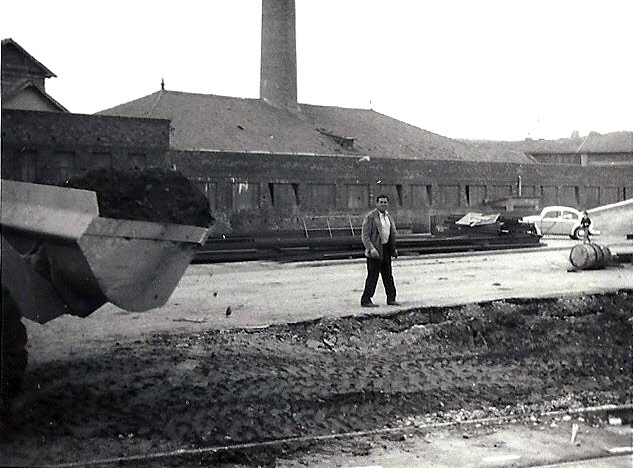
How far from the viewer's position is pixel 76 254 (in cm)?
528

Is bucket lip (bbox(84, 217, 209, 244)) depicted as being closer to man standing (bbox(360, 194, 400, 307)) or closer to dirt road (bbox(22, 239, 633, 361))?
dirt road (bbox(22, 239, 633, 361))

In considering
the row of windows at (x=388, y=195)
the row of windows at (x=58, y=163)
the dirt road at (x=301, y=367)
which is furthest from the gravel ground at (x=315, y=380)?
the row of windows at (x=388, y=195)

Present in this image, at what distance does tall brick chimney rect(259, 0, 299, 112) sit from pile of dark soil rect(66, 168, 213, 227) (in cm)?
3147

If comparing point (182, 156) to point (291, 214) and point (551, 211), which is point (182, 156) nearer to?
point (291, 214)

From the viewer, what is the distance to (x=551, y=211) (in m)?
32.5

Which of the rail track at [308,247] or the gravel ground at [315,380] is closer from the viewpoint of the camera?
the gravel ground at [315,380]

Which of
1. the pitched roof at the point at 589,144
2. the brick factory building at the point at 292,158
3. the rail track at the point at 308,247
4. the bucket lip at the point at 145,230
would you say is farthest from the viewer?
the pitched roof at the point at 589,144

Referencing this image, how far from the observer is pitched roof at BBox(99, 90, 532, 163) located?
99.7 ft

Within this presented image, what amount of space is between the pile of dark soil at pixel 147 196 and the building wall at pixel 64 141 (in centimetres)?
1519

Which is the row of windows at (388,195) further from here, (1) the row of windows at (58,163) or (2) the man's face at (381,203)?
(2) the man's face at (381,203)

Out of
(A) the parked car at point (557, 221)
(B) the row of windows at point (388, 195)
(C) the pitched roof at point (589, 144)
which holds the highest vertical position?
(C) the pitched roof at point (589, 144)

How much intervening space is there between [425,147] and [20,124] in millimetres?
23186

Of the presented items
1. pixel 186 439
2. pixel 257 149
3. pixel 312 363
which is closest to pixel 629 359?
pixel 312 363

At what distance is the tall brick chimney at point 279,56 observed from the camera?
36.9 meters
